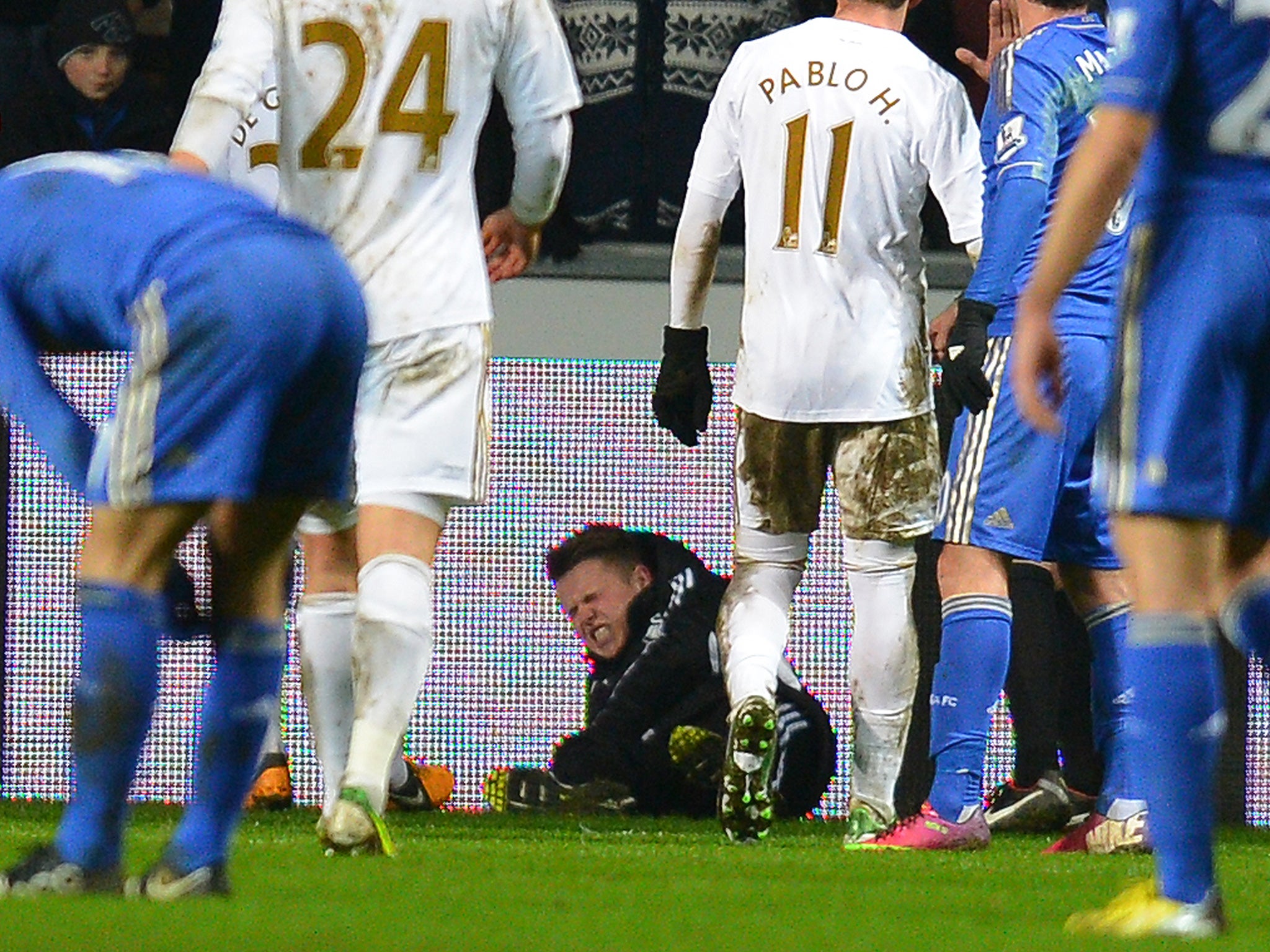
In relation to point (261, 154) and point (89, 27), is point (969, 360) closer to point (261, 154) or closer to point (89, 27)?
point (261, 154)

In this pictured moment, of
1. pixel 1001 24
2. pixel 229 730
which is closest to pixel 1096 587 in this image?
pixel 1001 24

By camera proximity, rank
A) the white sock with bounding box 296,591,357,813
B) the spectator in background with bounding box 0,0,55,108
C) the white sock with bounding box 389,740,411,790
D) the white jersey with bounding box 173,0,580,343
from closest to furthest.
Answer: the white jersey with bounding box 173,0,580,343
the white sock with bounding box 296,591,357,813
the white sock with bounding box 389,740,411,790
the spectator in background with bounding box 0,0,55,108

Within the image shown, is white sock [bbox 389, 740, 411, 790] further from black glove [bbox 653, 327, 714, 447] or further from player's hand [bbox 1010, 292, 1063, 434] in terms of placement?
player's hand [bbox 1010, 292, 1063, 434]

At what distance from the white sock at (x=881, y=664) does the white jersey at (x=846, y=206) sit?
0.31 meters

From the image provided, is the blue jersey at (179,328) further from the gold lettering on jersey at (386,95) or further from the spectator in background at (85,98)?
the spectator in background at (85,98)

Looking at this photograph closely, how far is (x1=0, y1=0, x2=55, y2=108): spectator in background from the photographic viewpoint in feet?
24.3

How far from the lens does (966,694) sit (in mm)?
5211

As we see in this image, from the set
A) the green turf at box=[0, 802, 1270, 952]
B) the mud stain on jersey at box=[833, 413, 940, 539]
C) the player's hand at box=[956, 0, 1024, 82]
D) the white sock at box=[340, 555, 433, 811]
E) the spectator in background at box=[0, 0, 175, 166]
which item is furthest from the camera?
the spectator in background at box=[0, 0, 175, 166]

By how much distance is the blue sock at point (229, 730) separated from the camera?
3172 mm

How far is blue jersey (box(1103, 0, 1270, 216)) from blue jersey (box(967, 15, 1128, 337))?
2.20m

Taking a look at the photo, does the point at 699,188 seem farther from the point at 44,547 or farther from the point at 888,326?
the point at 44,547

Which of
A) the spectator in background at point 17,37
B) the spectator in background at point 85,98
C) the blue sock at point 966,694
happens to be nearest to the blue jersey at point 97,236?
the blue sock at point 966,694

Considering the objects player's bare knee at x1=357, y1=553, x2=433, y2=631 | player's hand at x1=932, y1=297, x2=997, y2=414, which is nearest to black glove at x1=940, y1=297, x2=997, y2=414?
player's hand at x1=932, y1=297, x2=997, y2=414

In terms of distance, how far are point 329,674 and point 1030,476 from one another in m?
1.47
